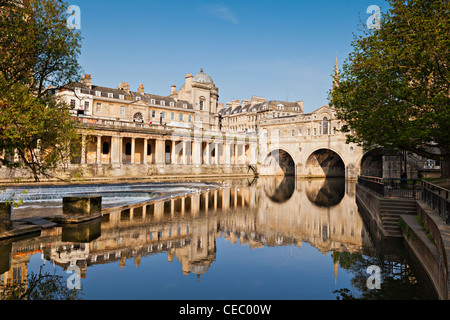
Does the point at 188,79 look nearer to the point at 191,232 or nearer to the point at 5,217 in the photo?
the point at 191,232

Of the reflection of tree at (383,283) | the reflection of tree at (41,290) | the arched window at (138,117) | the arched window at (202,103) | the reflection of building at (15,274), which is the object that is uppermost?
the arched window at (202,103)

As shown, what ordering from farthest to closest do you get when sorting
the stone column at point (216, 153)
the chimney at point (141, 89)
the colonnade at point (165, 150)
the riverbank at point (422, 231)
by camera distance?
the chimney at point (141, 89)
the stone column at point (216, 153)
the colonnade at point (165, 150)
the riverbank at point (422, 231)

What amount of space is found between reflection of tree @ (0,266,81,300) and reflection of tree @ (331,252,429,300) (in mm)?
7432

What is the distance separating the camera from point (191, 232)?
55.2 feet

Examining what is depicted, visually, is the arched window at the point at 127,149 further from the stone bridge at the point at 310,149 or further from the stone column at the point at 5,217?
the stone column at the point at 5,217

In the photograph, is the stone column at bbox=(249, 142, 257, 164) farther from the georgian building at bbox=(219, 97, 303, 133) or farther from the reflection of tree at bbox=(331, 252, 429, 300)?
the reflection of tree at bbox=(331, 252, 429, 300)

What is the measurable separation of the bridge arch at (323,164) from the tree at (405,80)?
44.4 m

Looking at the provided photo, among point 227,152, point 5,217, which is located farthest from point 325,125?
point 5,217

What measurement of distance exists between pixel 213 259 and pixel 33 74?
39.9ft

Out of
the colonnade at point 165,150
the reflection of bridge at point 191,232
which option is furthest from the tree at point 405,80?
the colonnade at point 165,150

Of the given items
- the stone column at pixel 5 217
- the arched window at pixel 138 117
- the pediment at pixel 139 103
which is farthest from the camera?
the arched window at pixel 138 117

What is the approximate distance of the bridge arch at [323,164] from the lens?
224ft

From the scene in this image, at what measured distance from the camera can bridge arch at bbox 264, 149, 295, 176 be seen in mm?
75812

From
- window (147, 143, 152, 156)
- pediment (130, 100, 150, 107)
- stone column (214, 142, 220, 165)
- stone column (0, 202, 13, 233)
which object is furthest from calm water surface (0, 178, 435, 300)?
pediment (130, 100, 150, 107)
